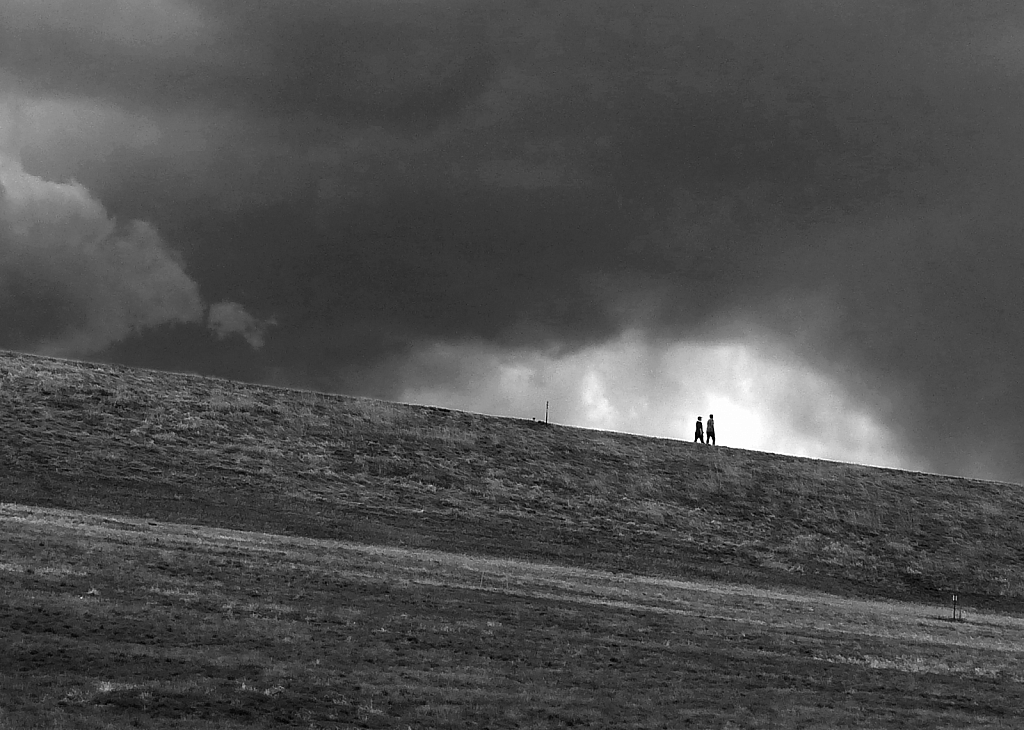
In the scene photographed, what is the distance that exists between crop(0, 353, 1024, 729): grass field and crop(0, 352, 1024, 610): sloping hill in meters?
0.24

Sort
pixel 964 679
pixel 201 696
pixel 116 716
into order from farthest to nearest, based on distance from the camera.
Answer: pixel 964 679
pixel 201 696
pixel 116 716

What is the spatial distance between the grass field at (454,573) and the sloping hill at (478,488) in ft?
0.79

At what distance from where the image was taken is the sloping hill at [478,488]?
5241 cm

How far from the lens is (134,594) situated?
29.5 metres

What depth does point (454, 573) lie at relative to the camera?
1582 inches

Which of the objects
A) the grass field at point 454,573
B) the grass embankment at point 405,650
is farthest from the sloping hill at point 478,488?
the grass embankment at point 405,650

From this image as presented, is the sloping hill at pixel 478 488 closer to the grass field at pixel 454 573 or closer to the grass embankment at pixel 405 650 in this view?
the grass field at pixel 454 573

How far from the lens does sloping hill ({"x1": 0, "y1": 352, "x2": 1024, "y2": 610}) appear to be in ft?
172

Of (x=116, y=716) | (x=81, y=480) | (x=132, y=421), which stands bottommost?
(x=116, y=716)

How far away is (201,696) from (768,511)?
51913 mm

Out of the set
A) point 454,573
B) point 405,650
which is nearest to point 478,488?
point 454,573

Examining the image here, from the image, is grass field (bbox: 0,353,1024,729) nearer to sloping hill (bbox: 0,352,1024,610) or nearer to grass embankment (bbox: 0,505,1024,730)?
grass embankment (bbox: 0,505,1024,730)

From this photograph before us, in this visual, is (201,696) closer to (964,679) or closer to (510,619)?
(510,619)

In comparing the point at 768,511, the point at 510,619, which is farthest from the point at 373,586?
the point at 768,511
